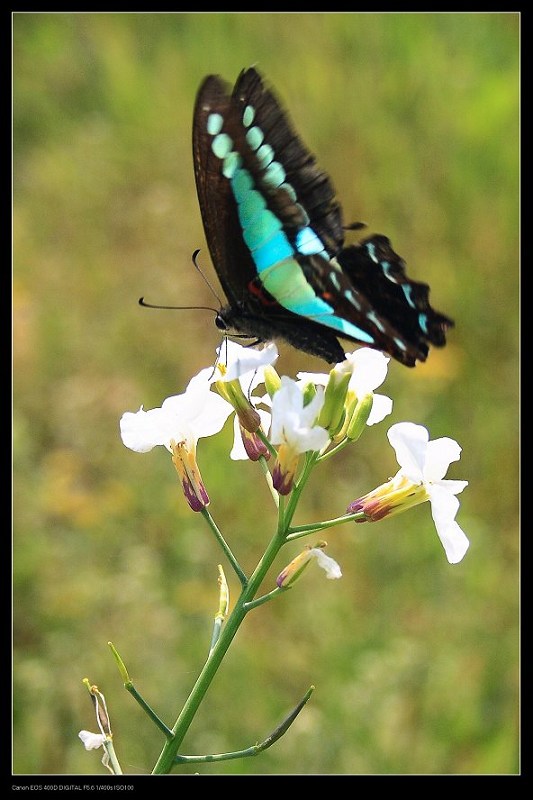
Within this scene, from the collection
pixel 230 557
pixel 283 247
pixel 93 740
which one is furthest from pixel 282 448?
pixel 93 740

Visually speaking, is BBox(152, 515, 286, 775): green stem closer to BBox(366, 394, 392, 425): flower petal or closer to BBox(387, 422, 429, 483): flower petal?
BBox(387, 422, 429, 483): flower petal

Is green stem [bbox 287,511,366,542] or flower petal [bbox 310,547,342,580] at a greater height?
green stem [bbox 287,511,366,542]

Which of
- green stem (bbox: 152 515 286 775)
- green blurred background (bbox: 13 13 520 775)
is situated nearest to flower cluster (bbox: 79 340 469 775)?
green stem (bbox: 152 515 286 775)

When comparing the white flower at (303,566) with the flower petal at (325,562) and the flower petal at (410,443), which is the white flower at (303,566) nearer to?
the flower petal at (325,562)

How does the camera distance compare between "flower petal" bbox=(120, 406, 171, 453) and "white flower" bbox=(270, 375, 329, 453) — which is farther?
"flower petal" bbox=(120, 406, 171, 453)

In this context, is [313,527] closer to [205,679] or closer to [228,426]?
[205,679]
